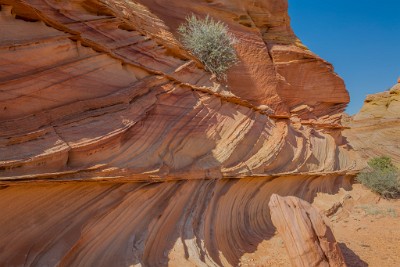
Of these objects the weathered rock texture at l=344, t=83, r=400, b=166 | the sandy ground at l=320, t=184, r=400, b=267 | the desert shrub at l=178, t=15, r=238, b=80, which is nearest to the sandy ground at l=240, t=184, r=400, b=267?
the sandy ground at l=320, t=184, r=400, b=267

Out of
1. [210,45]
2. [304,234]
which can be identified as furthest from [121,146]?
[210,45]

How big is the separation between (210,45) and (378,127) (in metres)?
16.6

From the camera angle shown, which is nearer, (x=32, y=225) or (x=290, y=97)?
(x=32, y=225)

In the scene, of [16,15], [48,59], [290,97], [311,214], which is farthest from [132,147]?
[290,97]

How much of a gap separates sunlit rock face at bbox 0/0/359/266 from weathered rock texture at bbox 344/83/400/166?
11845 mm

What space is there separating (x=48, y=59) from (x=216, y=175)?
12.5ft

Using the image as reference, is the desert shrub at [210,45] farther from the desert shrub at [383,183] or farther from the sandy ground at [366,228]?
the desert shrub at [383,183]

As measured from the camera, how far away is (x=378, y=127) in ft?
72.5

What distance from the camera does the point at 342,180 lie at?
13531 millimetres

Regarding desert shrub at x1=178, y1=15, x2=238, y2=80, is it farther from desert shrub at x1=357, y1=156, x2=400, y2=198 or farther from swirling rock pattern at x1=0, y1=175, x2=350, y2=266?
desert shrub at x1=357, y1=156, x2=400, y2=198

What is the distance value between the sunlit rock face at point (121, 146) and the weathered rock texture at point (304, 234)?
Answer: 1.27 metres

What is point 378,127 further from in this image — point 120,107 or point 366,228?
point 120,107

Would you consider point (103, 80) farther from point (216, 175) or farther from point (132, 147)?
point (216, 175)

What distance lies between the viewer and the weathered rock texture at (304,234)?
195 inches
